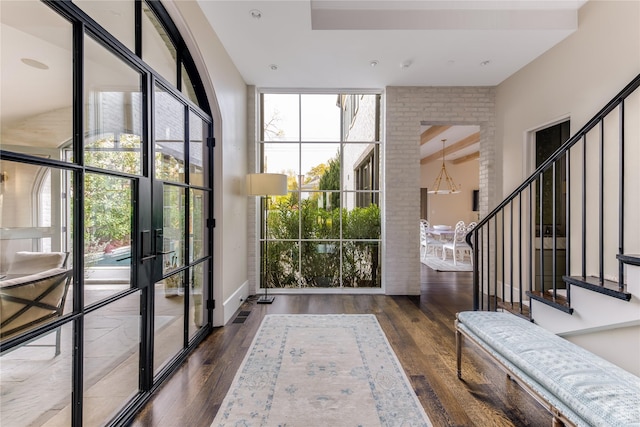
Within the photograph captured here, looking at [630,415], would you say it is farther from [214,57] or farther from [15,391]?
[214,57]

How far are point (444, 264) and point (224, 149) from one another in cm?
557

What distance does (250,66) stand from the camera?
3795 millimetres

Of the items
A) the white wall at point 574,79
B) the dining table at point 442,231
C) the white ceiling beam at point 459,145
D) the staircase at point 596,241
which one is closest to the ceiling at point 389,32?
the white wall at point 574,79

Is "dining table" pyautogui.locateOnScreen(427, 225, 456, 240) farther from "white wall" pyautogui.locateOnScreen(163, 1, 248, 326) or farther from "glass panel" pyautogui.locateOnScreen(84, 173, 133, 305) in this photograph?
"glass panel" pyautogui.locateOnScreen(84, 173, 133, 305)

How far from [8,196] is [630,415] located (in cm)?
260

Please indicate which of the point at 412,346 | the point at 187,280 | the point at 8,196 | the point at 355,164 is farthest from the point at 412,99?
the point at 8,196

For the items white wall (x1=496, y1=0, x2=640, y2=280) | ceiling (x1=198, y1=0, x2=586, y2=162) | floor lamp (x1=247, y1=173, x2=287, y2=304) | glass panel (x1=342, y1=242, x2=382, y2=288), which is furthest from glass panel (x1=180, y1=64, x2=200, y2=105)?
white wall (x1=496, y1=0, x2=640, y2=280)

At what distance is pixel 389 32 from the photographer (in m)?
3.08

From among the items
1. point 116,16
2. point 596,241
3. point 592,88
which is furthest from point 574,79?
point 116,16

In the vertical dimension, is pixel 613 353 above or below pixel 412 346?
above

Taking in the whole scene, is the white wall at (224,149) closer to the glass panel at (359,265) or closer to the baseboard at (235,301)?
the baseboard at (235,301)

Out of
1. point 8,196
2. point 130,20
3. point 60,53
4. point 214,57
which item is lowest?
point 8,196

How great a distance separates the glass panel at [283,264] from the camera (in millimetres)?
4578

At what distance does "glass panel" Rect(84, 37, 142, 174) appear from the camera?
5.18 feet
